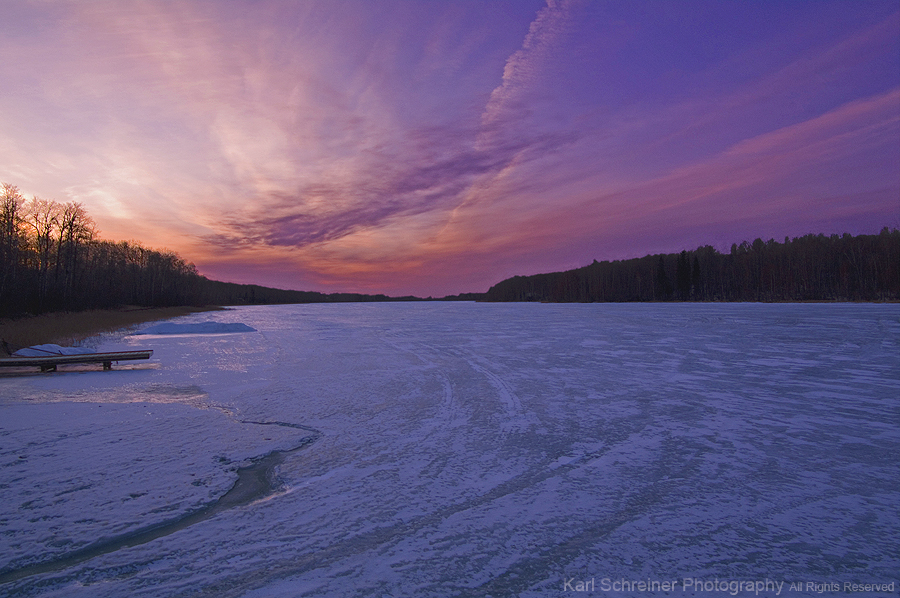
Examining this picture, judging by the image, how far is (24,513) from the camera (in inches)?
126

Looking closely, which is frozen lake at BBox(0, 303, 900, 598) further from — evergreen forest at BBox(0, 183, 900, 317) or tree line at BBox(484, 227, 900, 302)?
tree line at BBox(484, 227, 900, 302)

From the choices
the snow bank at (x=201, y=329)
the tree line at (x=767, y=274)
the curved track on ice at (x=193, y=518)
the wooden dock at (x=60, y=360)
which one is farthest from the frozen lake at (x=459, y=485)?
the tree line at (x=767, y=274)

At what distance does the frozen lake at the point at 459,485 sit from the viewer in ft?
8.02

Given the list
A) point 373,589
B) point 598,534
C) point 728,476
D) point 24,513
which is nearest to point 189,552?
point 373,589

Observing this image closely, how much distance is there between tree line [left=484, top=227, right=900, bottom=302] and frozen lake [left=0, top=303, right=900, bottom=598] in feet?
223

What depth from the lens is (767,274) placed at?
235 feet

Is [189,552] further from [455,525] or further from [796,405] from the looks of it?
[796,405]

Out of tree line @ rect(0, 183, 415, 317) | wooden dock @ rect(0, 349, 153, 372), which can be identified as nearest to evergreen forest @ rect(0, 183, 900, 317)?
tree line @ rect(0, 183, 415, 317)

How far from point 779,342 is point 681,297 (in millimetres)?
74655

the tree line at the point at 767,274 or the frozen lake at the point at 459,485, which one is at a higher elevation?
the tree line at the point at 767,274

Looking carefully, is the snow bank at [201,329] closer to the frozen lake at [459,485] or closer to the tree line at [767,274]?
the frozen lake at [459,485]

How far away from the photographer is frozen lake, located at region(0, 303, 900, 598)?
8.02 feet

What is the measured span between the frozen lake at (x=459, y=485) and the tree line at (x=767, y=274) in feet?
223

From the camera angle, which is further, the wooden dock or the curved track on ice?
the wooden dock
